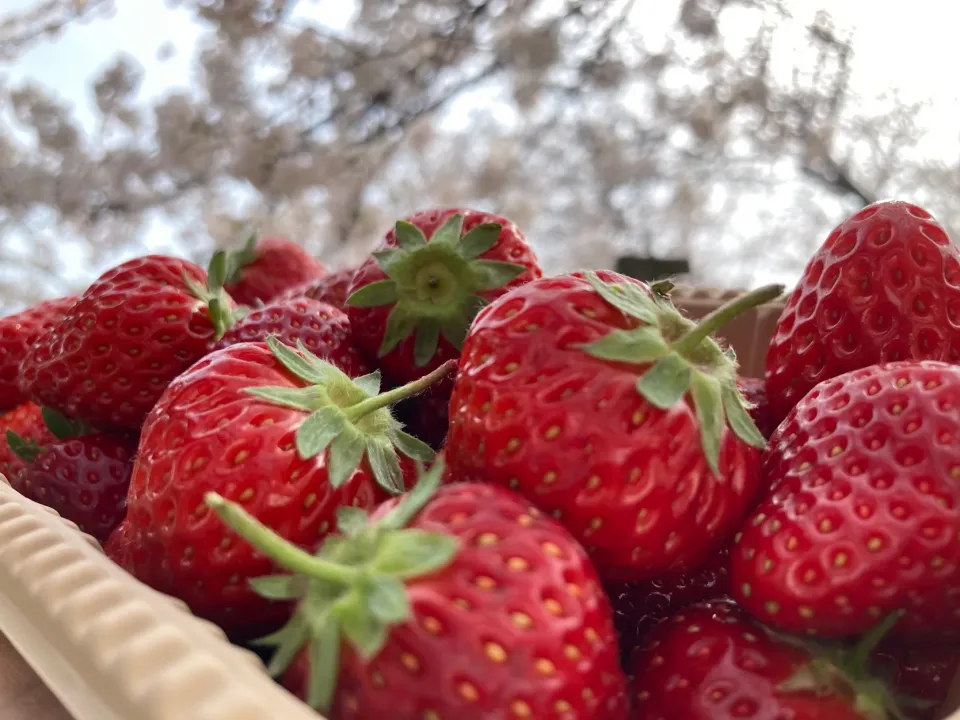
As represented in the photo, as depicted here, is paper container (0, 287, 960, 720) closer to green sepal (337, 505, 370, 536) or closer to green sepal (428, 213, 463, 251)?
green sepal (337, 505, 370, 536)

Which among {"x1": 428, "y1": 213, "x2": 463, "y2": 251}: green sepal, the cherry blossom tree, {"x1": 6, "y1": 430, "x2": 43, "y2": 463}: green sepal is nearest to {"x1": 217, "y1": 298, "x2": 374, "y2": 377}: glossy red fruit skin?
{"x1": 428, "y1": 213, "x2": 463, "y2": 251}: green sepal

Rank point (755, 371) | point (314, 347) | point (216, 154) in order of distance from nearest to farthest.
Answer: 1. point (314, 347)
2. point (755, 371)
3. point (216, 154)

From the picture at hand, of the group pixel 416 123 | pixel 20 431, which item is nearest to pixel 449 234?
pixel 20 431

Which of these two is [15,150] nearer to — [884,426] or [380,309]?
[380,309]

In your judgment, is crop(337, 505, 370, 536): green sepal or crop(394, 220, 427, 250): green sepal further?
crop(394, 220, 427, 250): green sepal

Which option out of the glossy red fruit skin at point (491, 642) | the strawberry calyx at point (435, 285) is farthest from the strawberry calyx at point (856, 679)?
the strawberry calyx at point (435, 285)

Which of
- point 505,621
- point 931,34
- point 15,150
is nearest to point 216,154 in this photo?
point 15,150

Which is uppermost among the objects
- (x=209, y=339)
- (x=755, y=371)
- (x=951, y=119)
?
(x=209, y=339)
